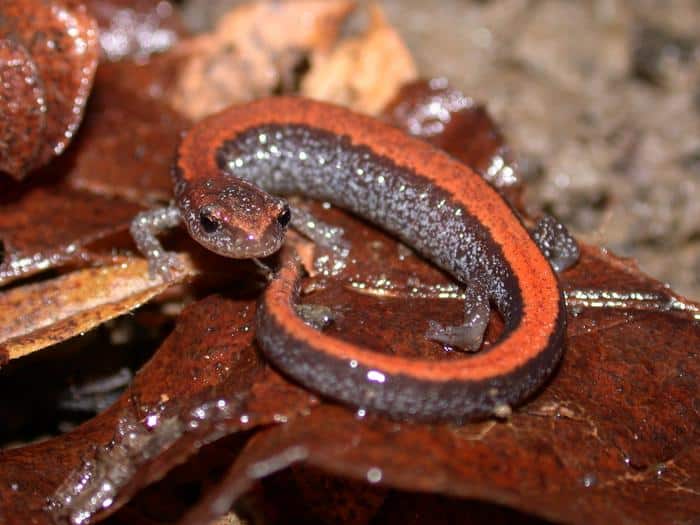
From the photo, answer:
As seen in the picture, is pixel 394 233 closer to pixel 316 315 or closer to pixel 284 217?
pixel 284 217

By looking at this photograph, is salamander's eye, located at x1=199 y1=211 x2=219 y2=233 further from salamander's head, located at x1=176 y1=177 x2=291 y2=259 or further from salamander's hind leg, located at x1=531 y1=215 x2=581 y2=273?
salamander's hind leg, located at x1=531 y1=215 x2=581 y2=273

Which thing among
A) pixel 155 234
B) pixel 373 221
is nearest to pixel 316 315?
pixel 373 221

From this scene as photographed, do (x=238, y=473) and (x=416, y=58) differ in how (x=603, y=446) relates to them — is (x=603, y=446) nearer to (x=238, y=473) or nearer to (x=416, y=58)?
(x=238, y=473)

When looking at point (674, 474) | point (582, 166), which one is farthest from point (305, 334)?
point (582, 166)

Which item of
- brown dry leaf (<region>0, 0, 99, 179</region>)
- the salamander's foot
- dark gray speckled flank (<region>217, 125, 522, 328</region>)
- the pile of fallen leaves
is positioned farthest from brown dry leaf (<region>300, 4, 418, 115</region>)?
the salamander's foot

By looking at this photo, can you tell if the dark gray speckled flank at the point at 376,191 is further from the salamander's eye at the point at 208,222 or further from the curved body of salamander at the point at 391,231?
the salamander's eye at the point at 208,222

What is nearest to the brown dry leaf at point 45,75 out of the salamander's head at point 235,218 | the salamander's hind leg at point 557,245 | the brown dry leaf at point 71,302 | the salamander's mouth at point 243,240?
the brown dry leaf at point 71,302
